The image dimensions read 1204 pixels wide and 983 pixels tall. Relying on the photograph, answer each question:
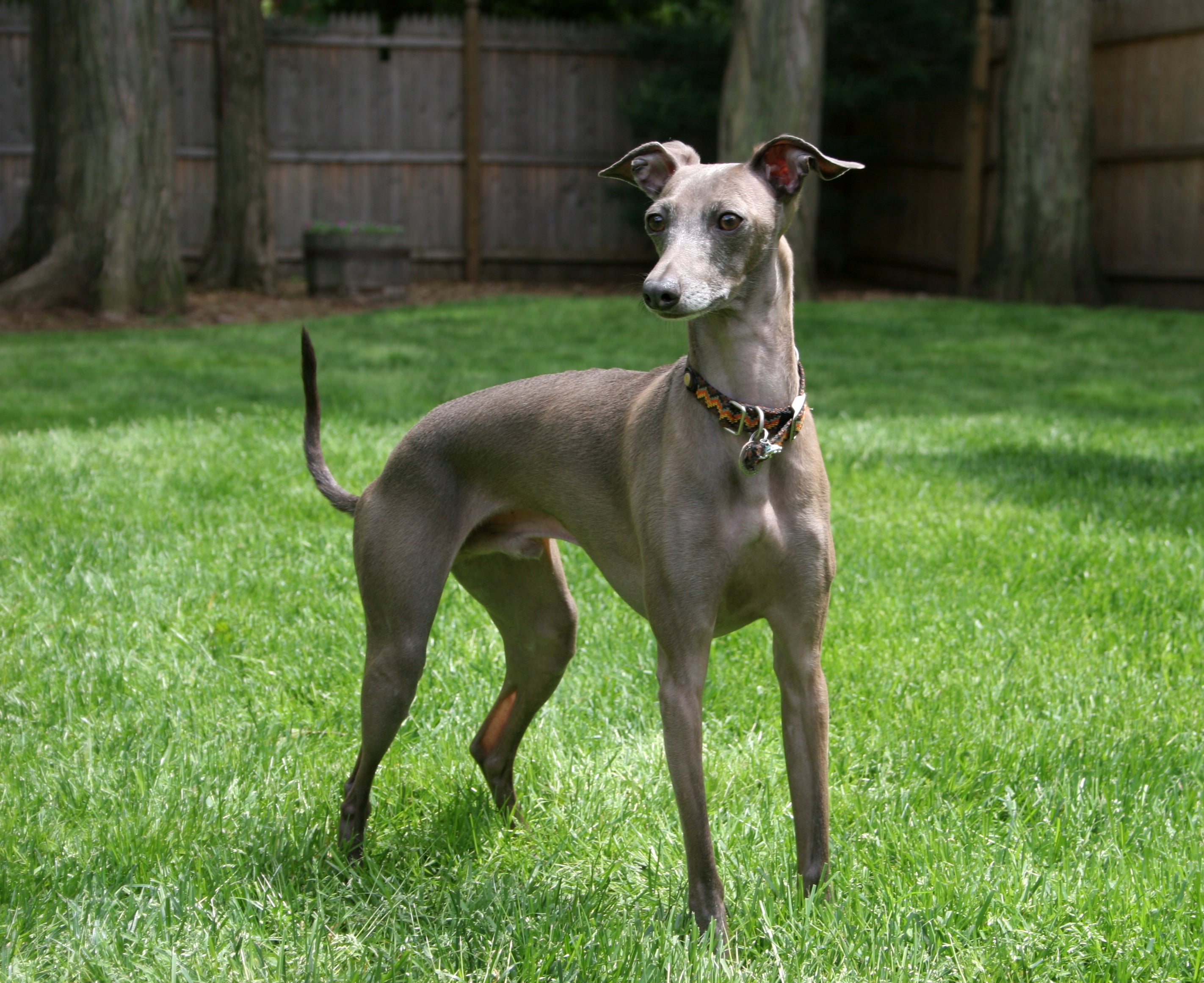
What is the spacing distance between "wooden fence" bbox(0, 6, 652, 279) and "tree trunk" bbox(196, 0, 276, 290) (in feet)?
5.10

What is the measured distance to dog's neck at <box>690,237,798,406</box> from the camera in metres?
2.34

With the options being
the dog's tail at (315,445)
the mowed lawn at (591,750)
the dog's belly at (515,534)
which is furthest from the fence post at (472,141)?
the dog's belly at (515,534)

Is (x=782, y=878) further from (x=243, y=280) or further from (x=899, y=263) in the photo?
(x=899, y=263)

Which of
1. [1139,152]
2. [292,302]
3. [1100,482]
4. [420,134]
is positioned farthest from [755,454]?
[420,134]

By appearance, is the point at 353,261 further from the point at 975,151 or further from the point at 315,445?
the point at 315,445

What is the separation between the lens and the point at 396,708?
2.74 m

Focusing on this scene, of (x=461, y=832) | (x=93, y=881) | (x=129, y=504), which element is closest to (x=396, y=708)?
(x=461, y=832)

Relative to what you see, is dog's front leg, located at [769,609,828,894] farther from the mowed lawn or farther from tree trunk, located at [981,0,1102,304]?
tree trunk, located at [981,0,1102,304]

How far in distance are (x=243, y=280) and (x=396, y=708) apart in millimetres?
11192

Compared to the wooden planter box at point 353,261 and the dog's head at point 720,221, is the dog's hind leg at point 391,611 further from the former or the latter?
the wooden planter box at point 353,261

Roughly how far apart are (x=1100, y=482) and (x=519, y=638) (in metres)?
3.67

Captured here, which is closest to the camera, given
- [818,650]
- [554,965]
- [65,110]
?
[554,965]

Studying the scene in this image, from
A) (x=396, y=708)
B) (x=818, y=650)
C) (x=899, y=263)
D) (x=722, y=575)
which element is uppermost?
(x=899, y=263)

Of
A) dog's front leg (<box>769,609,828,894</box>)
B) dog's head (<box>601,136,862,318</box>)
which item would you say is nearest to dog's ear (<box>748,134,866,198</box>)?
dog's head (<box>601,136,862,318</box>)
